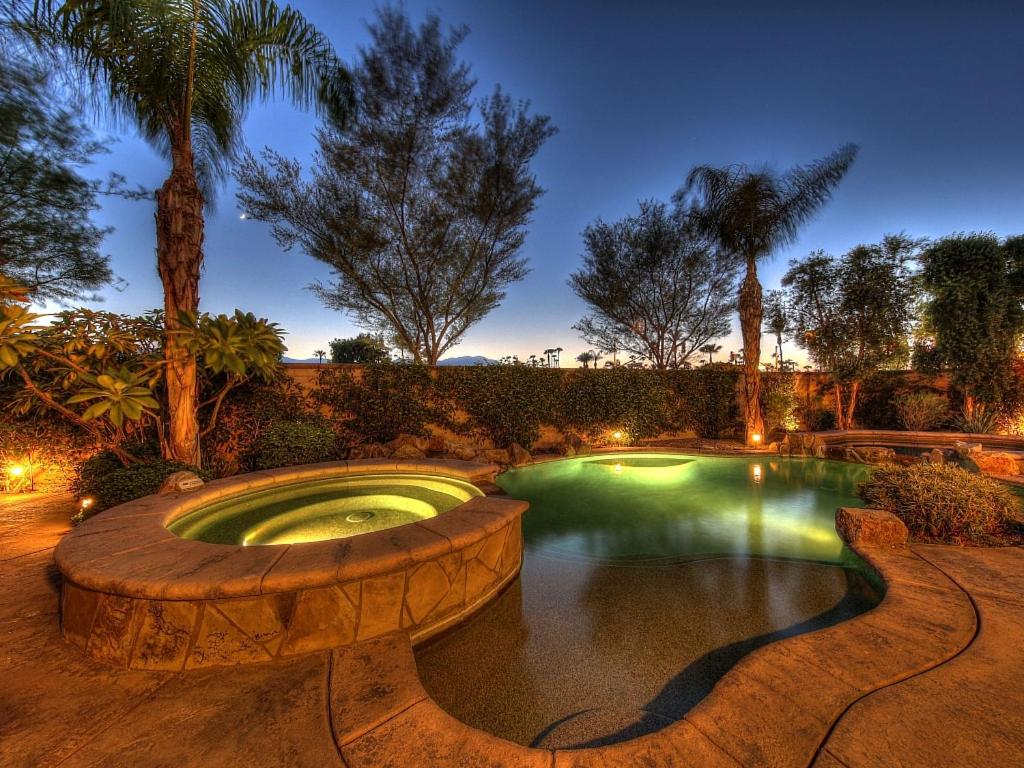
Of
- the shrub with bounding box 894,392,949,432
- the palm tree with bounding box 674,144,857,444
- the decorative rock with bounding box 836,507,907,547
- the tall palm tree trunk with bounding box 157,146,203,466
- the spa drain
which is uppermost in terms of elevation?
the palm tree with bounding box 674,144,857,444

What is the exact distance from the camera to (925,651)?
2.05m

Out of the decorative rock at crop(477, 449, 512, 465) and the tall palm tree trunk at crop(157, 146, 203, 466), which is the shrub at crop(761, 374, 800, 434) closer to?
the decorative rock at crop(477, 449, 512, 465)

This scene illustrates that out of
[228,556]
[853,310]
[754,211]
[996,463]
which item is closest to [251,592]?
[228,556]

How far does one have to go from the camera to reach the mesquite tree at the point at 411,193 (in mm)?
10367

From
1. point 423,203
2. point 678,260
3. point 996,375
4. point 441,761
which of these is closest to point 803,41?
point 678,260

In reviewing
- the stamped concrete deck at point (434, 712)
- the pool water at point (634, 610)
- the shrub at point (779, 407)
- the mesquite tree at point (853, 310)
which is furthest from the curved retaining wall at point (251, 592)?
the mesquite tree at point (853, 310)

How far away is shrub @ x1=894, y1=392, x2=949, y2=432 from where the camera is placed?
991cm

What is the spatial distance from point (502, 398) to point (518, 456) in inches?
62.4

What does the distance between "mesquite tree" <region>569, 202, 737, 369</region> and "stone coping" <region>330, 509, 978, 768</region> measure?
15.8m

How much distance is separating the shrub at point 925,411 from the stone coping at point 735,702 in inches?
422

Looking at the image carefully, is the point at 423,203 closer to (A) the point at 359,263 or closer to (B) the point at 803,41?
(A) the point at 359,263

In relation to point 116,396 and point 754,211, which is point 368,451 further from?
point 754,211

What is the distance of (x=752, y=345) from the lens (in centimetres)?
991

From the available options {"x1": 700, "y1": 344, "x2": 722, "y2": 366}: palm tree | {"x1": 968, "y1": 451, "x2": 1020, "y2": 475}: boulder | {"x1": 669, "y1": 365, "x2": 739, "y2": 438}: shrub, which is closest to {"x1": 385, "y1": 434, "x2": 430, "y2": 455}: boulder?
{"x1": 669, "y1": 365, "x2": 739, "y2": 438}: shrub
